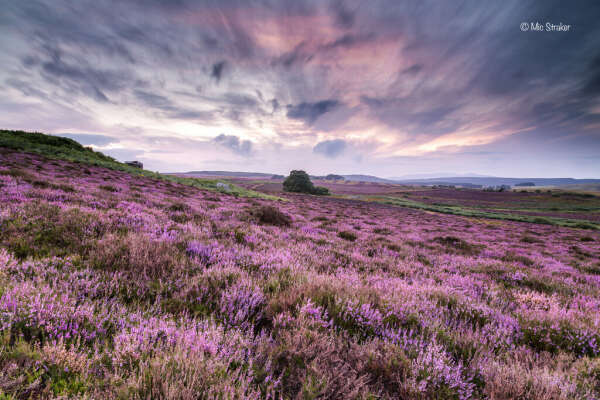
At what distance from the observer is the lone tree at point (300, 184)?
7600 centimetres

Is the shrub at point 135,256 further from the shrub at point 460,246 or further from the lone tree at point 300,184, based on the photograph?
the lone tree at point 300,184

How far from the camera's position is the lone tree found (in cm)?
7600

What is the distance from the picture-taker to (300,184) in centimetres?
7644

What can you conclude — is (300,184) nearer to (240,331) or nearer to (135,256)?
(135,256)

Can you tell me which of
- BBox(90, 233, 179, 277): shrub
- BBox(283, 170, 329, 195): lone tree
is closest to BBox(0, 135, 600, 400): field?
BBox(90, 233, 179, 277): shrub

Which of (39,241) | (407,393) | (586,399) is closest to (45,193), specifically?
(39,241)

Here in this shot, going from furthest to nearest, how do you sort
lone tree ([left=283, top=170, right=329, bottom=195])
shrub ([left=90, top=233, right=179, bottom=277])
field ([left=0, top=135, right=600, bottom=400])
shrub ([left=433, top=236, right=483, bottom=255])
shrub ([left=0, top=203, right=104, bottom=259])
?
lone tree ([left=283, top=170, right=329, bottom=195]), shrub ([left=433, top=236, right=483, bottom=255]), shrub ([left=0, top=203, right=104, bottom=259]), shrub ([left=90, top=233, right=179, bottom=277]), field ([left=0, top=135, right=600, bottom=400])

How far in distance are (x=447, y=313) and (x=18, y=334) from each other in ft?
14.4

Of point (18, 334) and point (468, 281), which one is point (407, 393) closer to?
point (18, 334)

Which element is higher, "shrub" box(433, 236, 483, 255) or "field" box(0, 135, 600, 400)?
"field" box(0, 135, 600, 400)

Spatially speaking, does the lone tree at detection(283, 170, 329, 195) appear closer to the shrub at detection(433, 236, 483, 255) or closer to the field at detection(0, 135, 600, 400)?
the shrub at detection(433, 236, 483, 255)

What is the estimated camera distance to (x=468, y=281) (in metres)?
5.10

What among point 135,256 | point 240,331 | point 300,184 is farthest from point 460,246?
point 300,184

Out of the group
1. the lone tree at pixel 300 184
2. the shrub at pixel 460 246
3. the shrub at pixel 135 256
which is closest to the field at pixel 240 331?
the shrub at pixel 135 256
